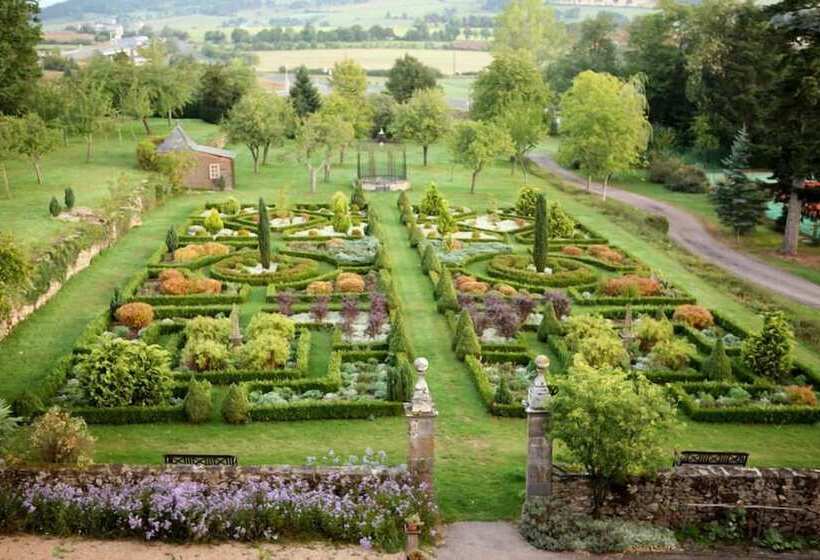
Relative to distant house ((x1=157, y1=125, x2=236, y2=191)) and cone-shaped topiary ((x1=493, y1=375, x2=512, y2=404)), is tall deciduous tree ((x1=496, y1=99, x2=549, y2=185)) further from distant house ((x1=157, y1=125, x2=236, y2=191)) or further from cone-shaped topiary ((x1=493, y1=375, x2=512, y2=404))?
cone-shaped topiary ((x1=493, y1=375, x2=512, y2=404))

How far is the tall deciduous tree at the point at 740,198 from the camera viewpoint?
4494cm

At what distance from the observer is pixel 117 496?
15.8 meters

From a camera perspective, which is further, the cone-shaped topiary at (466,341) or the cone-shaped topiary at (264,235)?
the cone-shaped topiary at (264,235)

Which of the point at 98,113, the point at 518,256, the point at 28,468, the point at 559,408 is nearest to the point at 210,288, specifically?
the point at 518,256

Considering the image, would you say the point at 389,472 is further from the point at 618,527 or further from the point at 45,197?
the point at 45,197

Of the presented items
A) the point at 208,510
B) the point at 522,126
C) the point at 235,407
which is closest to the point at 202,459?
the point at 208,510

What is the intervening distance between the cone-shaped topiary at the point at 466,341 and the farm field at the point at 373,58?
397 feet

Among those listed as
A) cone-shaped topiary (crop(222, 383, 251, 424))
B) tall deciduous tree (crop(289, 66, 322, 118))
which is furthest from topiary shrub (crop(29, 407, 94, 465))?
tall deciduous tree (crop(289, 66, 322, 118))

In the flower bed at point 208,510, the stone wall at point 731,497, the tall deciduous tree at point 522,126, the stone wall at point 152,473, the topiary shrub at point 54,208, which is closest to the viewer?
the flower bed at point 208,510

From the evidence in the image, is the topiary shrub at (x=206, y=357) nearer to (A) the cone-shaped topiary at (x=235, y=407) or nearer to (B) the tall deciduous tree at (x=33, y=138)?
(A) the cone-shaped topiary at (x=235, y=407)

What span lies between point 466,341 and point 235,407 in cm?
720

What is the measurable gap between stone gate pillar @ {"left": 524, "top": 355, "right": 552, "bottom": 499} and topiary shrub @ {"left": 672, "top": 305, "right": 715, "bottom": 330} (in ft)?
45.1

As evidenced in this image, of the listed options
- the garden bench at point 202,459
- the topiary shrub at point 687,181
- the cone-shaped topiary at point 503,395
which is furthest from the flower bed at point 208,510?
the topiary shrub at point 687,181

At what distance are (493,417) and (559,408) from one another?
5887 millimetres
